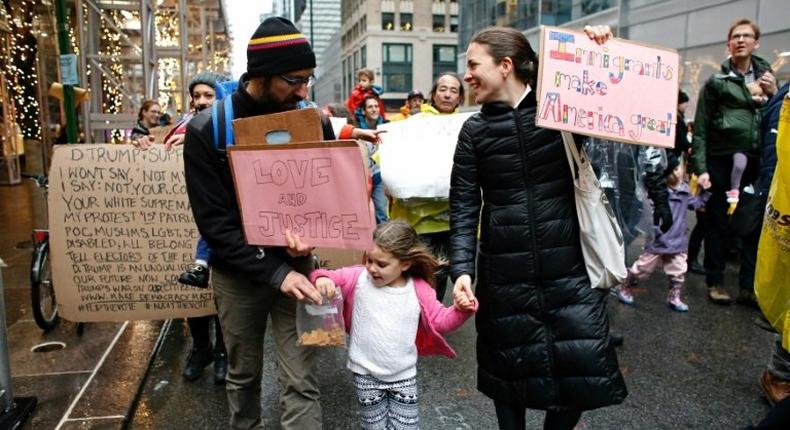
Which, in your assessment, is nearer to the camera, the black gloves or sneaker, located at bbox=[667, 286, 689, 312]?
the black gloves

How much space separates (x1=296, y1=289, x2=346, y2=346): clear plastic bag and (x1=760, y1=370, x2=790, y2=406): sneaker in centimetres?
260

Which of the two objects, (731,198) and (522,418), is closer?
(522,418)

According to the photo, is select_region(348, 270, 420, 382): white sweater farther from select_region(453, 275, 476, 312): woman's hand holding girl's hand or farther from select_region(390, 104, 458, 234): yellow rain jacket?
select_region(390, 104, 458, 234): yellow rain jacket

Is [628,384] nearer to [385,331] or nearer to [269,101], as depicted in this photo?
[385,331]

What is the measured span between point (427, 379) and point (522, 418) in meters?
1.39

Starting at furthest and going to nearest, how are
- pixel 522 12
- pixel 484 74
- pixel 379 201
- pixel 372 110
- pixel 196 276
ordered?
1. pixel 522 12
2. pixel 372 110
3. pixel 379 201
4. pixel 196 276
5. pixel 484 74

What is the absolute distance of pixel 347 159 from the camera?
6.70 ft

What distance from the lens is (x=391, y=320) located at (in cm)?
257

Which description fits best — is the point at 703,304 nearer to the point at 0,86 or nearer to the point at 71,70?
the point at 71,70

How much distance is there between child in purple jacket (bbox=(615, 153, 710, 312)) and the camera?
524cm

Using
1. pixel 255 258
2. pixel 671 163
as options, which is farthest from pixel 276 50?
pixel 671 163

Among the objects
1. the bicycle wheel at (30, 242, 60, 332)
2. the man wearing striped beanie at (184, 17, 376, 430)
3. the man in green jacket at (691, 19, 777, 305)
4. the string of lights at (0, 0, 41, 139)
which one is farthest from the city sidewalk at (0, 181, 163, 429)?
the string of lights at (0, 0, 41, 139)

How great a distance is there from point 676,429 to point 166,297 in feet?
10.1

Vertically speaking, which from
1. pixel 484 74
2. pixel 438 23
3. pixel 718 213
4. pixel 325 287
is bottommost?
pixel 718 213
